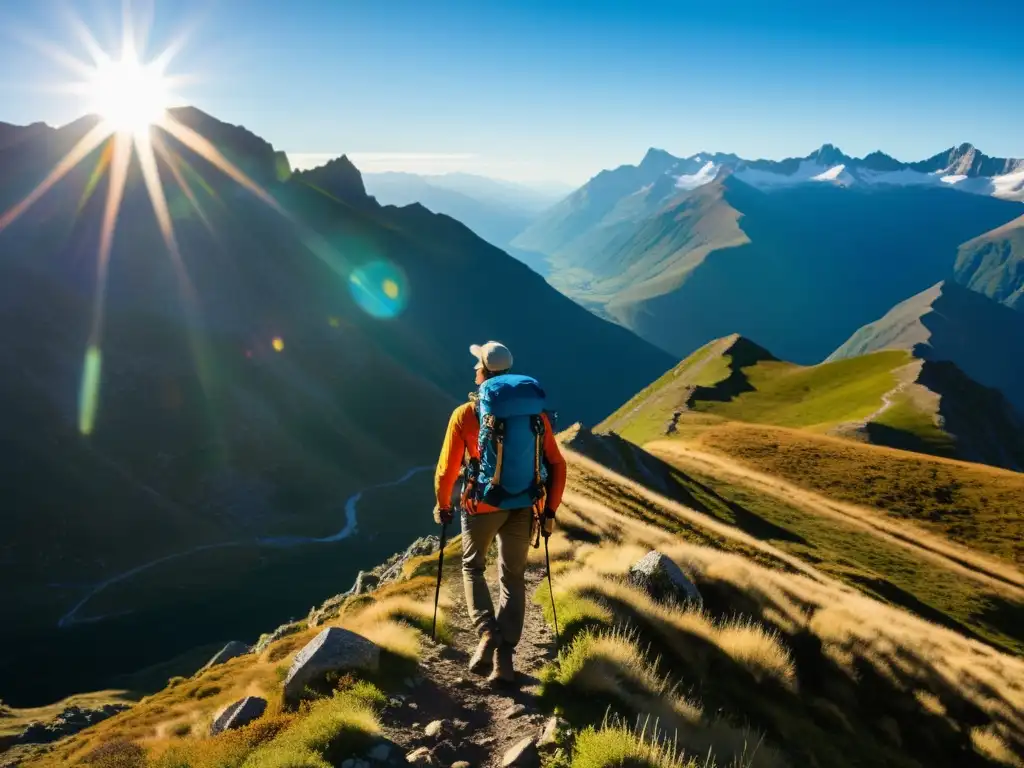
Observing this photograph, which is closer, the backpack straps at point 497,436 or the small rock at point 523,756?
the small rock at point 523,756

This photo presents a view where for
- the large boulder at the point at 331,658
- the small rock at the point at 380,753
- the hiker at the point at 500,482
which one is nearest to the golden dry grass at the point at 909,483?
the hiker at the point at 500,482

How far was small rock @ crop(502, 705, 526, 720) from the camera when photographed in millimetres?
9328

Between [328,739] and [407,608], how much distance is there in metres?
5.17

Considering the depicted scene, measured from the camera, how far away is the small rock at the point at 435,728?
8758 millimetres

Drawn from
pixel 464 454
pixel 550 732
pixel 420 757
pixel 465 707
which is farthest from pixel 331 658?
pixel 464 454

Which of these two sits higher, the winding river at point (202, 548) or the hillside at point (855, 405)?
the hillside at point (855, 405)

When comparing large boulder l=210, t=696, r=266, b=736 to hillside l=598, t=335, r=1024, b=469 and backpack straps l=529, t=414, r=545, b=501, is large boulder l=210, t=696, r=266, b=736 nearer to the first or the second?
backpack straps l=529, t=414, r=545, b=501

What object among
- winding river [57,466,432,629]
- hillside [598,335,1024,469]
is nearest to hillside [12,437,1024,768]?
hillside [598,335,1024,469]

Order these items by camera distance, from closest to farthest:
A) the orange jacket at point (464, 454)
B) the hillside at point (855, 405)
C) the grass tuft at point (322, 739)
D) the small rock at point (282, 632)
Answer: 1. the grass tuft at point (322, 739)
2. the orange jacket at point (464, 454)
3. the small rock at point (282, 632)
4. the hillside at point (855, 405)

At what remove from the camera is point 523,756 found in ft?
26.7

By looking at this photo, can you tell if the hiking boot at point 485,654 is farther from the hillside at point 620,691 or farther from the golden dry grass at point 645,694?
the golden dry grass at point 645,694

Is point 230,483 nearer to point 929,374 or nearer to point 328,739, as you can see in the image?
point 929,374

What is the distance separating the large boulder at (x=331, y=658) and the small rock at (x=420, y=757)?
206 cm

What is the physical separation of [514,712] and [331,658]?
3091mm
